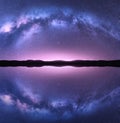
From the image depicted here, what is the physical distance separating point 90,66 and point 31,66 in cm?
20

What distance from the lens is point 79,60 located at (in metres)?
6.59

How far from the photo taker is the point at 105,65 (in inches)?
258

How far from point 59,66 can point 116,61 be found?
0.20 meters

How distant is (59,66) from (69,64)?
0.12ft

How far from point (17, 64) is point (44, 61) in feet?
0.31

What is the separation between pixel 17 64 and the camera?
6.55 m

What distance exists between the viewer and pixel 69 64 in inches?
259

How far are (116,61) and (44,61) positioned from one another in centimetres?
25

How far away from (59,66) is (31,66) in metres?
0.10

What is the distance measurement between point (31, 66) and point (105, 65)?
255 millimetres

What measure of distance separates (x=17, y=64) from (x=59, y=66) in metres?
0.15

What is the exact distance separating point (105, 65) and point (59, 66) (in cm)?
16

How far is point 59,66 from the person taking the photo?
21.5ft

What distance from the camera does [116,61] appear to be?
6.56 m
